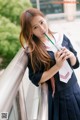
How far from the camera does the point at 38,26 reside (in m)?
0.80

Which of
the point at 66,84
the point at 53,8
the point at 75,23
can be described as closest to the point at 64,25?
the point at 75,23

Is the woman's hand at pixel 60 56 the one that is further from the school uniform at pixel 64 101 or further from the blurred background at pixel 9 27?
the blurred background at pixel 9 27

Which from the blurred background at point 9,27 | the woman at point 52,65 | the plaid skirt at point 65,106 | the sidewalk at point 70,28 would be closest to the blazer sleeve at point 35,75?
the woman at point 52,65

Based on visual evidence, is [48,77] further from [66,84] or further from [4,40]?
[4,40]

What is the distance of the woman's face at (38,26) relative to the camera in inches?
31.4

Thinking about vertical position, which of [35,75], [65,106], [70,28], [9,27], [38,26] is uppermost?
[70,28]

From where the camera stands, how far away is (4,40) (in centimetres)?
135

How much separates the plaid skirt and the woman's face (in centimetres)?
23

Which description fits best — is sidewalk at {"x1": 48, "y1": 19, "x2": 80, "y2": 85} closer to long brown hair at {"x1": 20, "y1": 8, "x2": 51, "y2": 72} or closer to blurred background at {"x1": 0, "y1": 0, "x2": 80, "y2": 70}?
blurred background at {"x1": 0, "y1": 0, "x2": 80, "y2": 70}

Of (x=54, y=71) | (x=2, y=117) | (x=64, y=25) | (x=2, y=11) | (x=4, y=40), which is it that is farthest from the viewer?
(x=64, y=25)

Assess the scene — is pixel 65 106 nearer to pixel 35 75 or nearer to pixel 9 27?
pixel 35 75

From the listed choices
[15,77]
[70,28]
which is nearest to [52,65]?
[15,77]

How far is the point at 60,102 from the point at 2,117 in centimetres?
44

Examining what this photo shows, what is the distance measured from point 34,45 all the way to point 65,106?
243 mm
